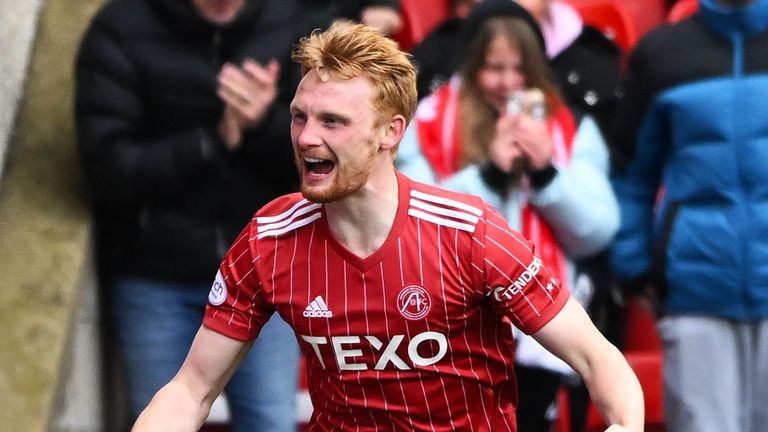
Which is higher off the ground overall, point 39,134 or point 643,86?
point 643,86

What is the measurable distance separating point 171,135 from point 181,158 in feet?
0.31

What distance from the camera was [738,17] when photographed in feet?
18.6

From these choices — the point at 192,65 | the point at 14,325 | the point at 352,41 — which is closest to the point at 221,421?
the point at 14,325

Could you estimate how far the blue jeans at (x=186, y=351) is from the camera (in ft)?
18.2

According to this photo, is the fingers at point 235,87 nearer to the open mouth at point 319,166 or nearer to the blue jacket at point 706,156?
the open mouth at point 319,166

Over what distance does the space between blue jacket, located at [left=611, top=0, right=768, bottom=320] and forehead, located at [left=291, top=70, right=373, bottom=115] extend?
1.70 meters

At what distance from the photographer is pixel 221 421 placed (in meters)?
6.57

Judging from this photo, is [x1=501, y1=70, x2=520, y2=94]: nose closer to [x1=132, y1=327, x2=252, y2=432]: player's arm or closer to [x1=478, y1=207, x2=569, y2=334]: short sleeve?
[x1=478, y1=207, x2=569, y2=334]: short sleeve

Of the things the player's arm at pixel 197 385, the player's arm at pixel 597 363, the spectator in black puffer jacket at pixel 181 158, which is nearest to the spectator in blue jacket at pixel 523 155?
the spectator in black puffer jacket at pixel 181 158

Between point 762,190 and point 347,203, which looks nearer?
point 347,203

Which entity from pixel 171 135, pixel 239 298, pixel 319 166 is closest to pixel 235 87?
pixel 171 135

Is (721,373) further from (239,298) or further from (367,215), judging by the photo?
(239,298)

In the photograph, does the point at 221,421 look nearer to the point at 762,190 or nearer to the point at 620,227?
the point at 620,227

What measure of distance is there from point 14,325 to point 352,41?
2057 millimetres
